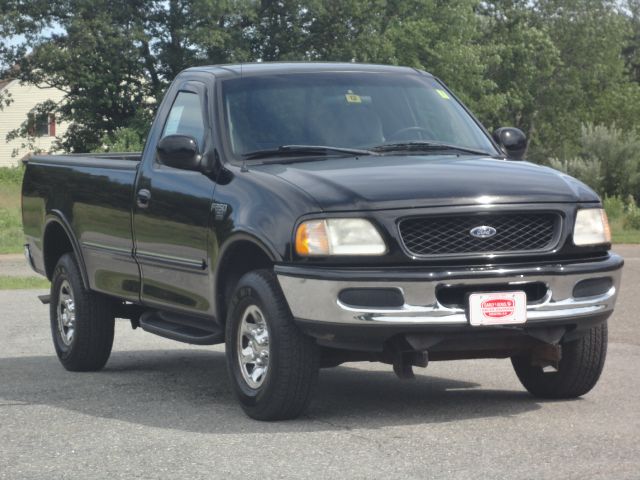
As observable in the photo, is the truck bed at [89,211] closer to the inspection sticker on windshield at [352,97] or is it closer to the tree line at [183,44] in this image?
the inspection sticker on windshield at [352,97]

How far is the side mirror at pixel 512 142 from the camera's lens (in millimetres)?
8828

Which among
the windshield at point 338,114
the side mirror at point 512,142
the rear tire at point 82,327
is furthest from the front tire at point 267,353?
the rear tire at point 82,327

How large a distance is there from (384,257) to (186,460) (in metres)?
1.38

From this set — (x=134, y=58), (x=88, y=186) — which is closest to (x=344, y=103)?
(x=88, y=186)

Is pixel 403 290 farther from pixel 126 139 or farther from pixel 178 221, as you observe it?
pixel 126 139

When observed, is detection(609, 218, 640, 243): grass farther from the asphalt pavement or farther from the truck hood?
the truck hood

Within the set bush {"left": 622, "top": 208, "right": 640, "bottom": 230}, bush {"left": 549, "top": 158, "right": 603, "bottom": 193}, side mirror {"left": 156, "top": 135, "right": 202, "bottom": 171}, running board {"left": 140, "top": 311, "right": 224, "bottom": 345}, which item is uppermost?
side mirror {"left": 156, "top": 135, "right": 202, "bottom": 171}

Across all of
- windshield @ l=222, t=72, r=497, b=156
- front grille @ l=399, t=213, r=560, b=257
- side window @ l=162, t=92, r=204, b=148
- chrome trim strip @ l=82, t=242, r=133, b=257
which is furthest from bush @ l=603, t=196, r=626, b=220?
front grille @ l=399, t=213, r=560, b=257

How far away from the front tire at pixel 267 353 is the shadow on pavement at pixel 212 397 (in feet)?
0.39

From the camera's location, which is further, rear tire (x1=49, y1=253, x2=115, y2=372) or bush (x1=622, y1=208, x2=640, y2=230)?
bush (x1=622, y1=208, x2=640, y2=230)

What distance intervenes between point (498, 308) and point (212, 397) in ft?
7.11

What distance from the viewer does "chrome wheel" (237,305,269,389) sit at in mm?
7324

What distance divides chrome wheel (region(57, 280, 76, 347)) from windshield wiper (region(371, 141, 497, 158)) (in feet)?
9.17

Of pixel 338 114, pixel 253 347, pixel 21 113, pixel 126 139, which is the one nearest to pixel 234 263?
pixel 253 347
